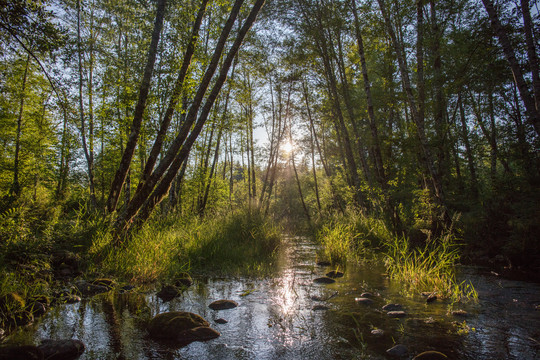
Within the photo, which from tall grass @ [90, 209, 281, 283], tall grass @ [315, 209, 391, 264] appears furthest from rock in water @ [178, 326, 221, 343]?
tall grass @ [315, 209, 391, 264]

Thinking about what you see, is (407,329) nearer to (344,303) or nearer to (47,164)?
(344,303)

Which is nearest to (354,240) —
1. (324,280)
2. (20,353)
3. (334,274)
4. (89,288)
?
(334,274)

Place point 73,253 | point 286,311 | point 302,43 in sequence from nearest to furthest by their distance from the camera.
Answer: point 286,311 → point 73,253 → point 302,43

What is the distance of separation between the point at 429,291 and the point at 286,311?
7.59ft

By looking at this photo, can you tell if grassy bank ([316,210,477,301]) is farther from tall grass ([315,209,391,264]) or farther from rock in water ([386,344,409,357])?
rock in water ([386,344,409,357])

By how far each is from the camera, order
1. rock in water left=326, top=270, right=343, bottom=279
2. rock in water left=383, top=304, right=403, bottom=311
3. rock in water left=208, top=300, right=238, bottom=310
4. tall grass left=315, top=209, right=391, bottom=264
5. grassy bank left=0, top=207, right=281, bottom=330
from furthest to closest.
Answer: tall grass left=315, top=209, right=391, bottom=264, rock in water left=326, top=270, right=343, bottom=279, rock in water left=208, top=300, right=238, bottom=310, rock in water left=383, top=304, right=403, bottom=311, grassy bank left=0, top=207, right=281, bottom=330

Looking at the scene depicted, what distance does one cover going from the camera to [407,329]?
9.94ft

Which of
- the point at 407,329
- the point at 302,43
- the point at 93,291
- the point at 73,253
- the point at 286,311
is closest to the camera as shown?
the point at 407,329

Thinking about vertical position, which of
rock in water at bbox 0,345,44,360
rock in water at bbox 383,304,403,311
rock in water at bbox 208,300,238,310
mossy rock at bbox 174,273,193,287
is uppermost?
rock in water at bbox 0,345,44,360

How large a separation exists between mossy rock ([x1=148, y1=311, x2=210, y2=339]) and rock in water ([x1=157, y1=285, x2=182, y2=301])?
1.07 metres

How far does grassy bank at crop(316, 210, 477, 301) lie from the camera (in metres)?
4.34

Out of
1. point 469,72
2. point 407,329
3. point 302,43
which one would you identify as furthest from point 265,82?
point 407,329

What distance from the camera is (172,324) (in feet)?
9.70

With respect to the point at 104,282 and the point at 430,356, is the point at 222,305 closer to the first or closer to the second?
the point at 104,282
